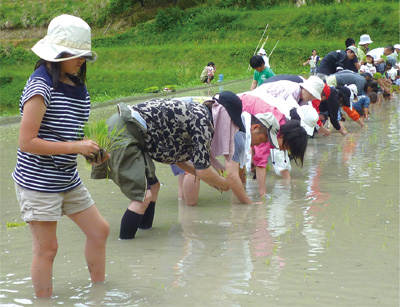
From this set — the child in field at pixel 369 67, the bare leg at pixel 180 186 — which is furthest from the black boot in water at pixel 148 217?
the child in field at pixel 369 67

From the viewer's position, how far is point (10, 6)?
58281 millimetres

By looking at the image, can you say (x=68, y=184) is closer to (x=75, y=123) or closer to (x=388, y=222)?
(x=75, y=123)

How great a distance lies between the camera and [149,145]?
4996 mm

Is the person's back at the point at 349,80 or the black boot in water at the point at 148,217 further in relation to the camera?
the person's back at the point at 349,80

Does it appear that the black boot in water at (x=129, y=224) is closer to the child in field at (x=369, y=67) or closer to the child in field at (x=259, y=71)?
the child in field at (x=259, y=71)

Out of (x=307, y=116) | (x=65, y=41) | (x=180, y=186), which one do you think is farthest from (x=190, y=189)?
(x=65, y=41)

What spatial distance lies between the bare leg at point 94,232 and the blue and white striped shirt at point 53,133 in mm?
227

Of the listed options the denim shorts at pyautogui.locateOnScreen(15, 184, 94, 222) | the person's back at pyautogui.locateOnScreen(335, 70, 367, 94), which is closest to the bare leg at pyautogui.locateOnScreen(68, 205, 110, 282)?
the denim shorts at pyautogui.locateOnScreen(15, 184, 94, 222)

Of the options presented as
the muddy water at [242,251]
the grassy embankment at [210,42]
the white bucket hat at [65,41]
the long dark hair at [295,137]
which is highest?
the grassy embankment at [210,42]

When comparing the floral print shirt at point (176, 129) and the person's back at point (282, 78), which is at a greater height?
the person's back at point (282, 78)

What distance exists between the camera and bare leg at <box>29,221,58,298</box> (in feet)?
11.7

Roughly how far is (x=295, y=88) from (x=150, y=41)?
127 feet

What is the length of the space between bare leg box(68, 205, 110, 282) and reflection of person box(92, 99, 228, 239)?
1.01 meters

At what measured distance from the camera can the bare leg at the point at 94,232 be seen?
3.70 m
